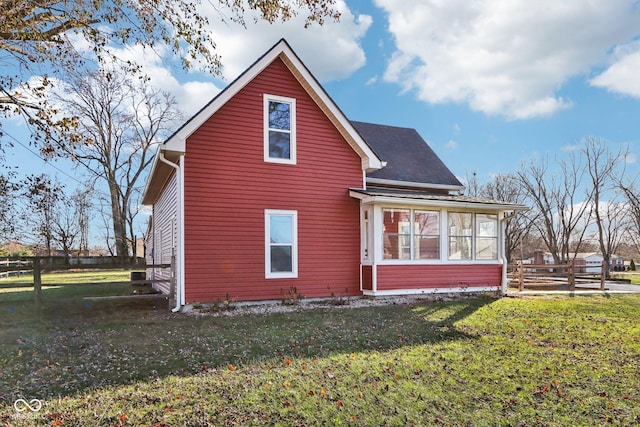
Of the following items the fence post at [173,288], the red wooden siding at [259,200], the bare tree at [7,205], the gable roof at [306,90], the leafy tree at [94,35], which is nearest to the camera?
the leafy tree at [94,35]

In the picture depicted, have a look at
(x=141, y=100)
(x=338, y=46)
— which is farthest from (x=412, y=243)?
(x=141, y=100)

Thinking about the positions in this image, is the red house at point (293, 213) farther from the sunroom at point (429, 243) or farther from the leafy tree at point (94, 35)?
the leafy tree at point (94, 35)

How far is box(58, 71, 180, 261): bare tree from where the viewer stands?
29.6m

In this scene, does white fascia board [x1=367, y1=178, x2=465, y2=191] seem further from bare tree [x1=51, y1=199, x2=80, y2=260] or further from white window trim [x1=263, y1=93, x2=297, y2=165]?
bare tree [x1=51, y1=199, x2=80, y2=260]

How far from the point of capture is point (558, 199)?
102 ft

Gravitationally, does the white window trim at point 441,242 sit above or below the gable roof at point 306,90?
below

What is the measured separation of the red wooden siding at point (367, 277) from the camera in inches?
458

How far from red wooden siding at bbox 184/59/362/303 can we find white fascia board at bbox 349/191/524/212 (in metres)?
0.62

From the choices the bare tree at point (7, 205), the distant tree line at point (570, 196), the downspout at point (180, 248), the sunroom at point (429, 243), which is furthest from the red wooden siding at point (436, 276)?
the distant tree line at point (570, 196)

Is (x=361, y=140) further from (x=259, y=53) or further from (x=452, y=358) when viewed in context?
(x=452, y=358)

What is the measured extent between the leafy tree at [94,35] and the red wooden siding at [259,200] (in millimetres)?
3344

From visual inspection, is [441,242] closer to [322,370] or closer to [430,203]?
[430,203]

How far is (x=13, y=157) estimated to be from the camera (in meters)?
8.26

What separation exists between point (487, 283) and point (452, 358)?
8.65 metres
